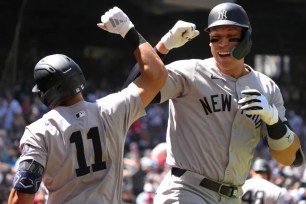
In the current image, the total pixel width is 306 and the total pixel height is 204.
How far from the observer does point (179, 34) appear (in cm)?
490

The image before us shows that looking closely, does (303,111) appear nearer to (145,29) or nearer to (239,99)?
(145,29)

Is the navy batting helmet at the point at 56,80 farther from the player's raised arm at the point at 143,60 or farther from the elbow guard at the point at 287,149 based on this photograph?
the elbow guard at the point at 287,149

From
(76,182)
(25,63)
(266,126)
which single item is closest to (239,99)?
(266,126)

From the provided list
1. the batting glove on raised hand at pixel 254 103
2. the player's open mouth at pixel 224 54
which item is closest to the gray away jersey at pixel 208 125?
the player's open mouth at pixel 224 54

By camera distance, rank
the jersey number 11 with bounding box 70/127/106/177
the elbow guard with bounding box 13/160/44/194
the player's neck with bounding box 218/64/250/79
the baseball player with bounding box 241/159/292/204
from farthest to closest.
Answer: the baseball player with bounding box 241/159/292/204 < the player's neck with bounding box 218/64/250/79 < the jersey number 11 with bounding box 70/127/106/177 < the elbow guard with bounding box 13/160/44/194

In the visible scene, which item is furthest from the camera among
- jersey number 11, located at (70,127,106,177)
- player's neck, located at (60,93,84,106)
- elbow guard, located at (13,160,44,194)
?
player's neck, located at (60,93,84,106)

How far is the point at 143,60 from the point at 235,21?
0.93 m

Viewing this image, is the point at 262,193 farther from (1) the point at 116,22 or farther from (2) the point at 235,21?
(1) the point at 116,22

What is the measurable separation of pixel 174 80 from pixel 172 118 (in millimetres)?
269

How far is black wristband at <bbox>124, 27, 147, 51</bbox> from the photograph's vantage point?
4.43 m

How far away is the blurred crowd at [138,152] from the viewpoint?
1160 cm

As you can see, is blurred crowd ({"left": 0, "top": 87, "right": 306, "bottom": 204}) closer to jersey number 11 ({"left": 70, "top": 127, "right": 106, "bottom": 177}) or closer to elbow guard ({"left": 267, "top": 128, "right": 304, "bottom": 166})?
elbow guard ({"left": 267, "top": 128, "right": 304, "bottom": 166})

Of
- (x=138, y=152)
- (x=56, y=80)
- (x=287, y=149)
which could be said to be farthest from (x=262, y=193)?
(x=138, y=152)

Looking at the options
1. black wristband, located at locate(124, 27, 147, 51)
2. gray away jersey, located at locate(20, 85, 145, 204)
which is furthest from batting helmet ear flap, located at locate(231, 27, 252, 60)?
gray away jersey, located at locate(20, 85, 145, 204)
